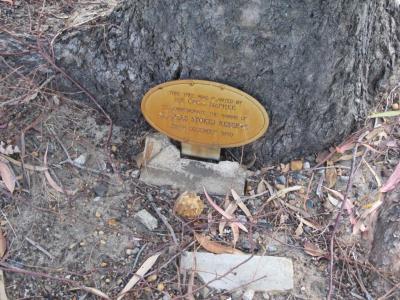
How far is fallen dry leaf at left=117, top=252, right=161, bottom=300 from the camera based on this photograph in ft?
5.50

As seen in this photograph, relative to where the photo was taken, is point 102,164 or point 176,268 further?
point 102,164

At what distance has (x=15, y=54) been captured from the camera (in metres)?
2.04

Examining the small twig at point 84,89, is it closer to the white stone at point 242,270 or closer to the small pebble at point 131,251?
the small pebble at point 131,251

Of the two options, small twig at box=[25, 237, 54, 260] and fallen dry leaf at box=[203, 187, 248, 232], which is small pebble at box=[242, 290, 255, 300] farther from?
small twig at box=[25, 237, 54, 260]

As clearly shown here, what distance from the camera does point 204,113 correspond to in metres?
1.84

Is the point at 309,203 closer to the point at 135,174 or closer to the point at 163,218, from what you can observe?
the point at 163,218

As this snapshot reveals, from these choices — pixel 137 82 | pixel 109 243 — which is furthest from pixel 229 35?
pixel 109 243

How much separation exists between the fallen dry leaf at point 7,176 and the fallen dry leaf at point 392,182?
4.32 ft

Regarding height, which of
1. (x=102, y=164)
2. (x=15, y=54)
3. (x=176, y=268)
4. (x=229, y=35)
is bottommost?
(x=176, y=268)

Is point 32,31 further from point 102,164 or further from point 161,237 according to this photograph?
point 161,237

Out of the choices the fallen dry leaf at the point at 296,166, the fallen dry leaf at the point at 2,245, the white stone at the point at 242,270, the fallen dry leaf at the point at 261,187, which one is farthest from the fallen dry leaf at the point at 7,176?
the fallen dry leaf at the point at 296,166

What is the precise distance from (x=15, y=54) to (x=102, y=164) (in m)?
0.56

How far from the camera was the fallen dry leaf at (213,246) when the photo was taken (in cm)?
177

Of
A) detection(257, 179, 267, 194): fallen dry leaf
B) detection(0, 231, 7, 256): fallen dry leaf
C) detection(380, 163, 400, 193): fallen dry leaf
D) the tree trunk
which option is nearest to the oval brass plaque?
the tree trunk
